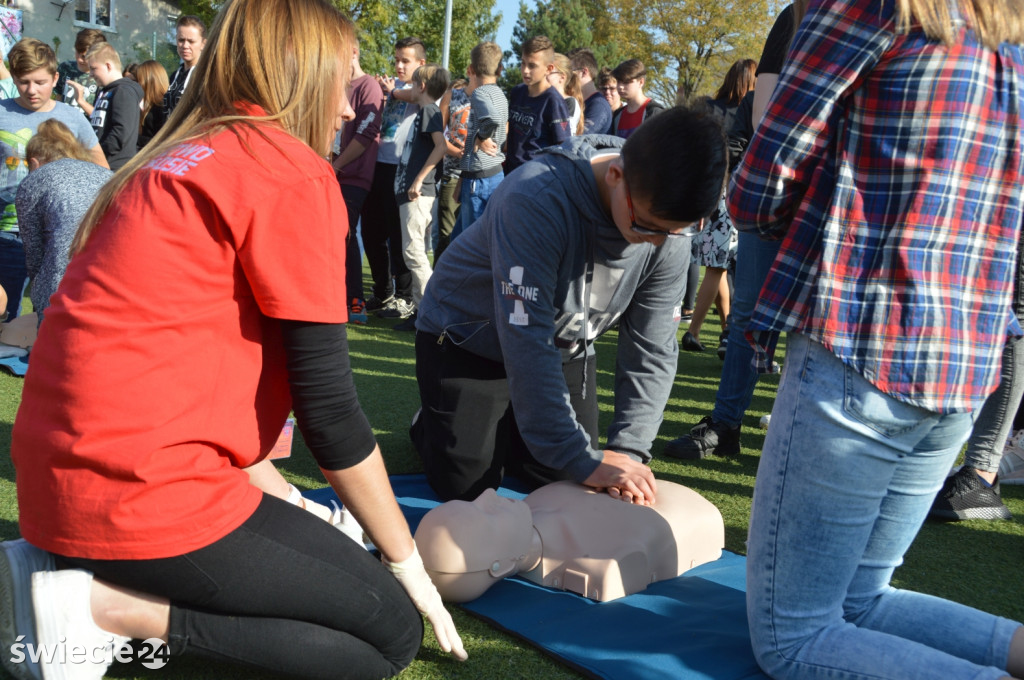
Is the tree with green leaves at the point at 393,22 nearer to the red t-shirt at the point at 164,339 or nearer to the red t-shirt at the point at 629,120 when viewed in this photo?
the red t-shirt at the point at 629,120

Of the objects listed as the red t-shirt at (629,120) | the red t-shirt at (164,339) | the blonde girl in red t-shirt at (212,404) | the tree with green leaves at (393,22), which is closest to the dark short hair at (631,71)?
the red t-shirt at (629,120)

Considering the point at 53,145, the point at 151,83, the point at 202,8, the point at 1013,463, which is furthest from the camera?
the point at 202,8

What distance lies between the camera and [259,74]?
1645 mm

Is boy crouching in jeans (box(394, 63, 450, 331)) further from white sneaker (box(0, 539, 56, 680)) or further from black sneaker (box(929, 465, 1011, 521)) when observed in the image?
white sneaker (box(0, 539, 56, 680))

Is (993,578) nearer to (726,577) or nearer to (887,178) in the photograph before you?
(726,577)

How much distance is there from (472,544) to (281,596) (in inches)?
23.8

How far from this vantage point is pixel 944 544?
283cm

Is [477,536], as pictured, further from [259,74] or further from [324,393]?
[259,74]

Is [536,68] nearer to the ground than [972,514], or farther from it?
farther from it

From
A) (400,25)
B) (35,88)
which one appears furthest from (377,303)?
(400,25)

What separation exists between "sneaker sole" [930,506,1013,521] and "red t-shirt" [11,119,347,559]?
2.43m

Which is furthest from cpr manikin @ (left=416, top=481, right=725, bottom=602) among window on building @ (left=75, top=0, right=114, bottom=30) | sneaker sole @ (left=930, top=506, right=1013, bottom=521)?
window on building @ (left=75, top=0, right=114, bottom=30)

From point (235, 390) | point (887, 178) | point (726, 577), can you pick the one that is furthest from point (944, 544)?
point (235, 390)

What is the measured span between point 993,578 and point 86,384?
250 centimetres
